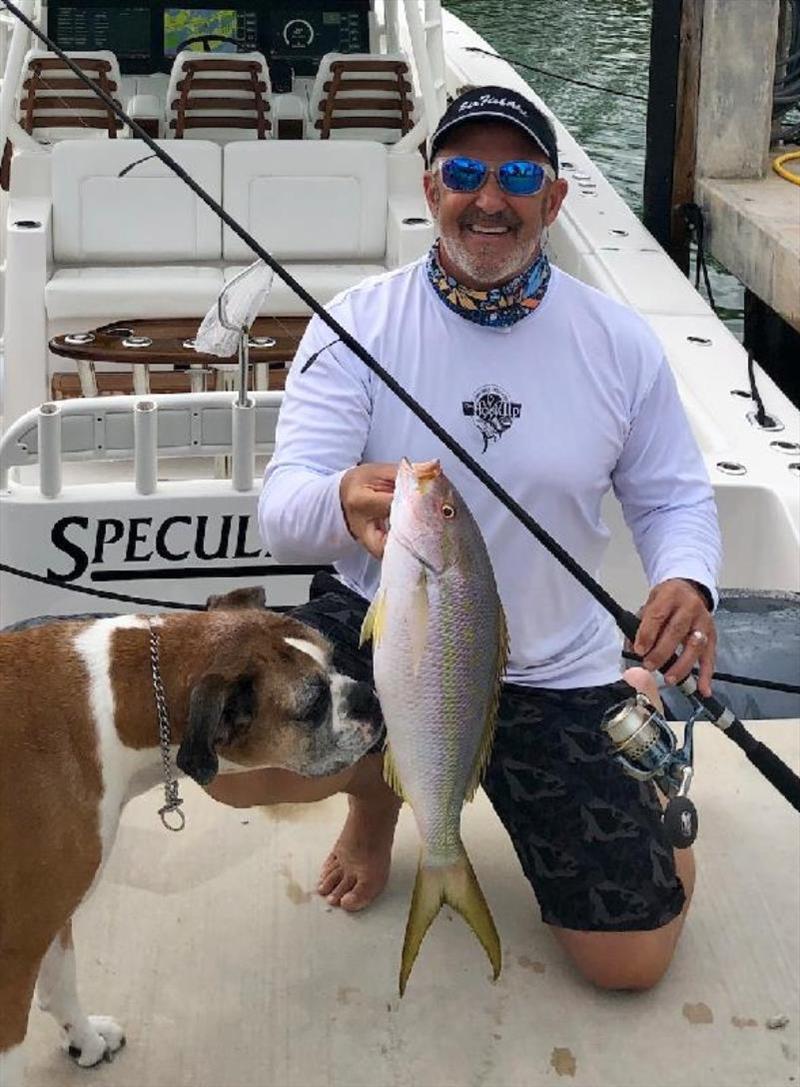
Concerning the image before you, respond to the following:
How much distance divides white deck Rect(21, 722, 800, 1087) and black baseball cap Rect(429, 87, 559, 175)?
148cm

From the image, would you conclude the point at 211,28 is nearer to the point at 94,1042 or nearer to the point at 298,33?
the point at 298,33

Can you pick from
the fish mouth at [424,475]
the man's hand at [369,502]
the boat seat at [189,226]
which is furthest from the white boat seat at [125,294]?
the fish mouth at [424,475]

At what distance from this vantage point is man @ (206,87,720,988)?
2.73 m

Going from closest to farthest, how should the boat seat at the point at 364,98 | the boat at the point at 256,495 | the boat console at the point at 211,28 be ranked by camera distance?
the boat at the point at 256,495
the boat seat at the point at 364,98
the boat console at the point at 211,28

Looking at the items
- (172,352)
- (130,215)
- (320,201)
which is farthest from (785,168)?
(172,352)

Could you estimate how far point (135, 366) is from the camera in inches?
233

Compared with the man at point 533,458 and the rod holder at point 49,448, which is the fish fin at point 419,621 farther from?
the rod holder at point 49,448

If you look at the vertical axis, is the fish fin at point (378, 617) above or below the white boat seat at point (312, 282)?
above

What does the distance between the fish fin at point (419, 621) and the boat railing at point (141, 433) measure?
7.17ft

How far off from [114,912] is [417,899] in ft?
2.73

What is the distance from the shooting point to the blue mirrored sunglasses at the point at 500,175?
2.70 metres

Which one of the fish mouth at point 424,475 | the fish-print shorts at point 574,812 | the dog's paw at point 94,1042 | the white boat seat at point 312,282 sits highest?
the fish mouth at point 424,475

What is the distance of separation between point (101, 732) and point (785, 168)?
7153 mm

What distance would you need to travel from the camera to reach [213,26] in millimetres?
8742
